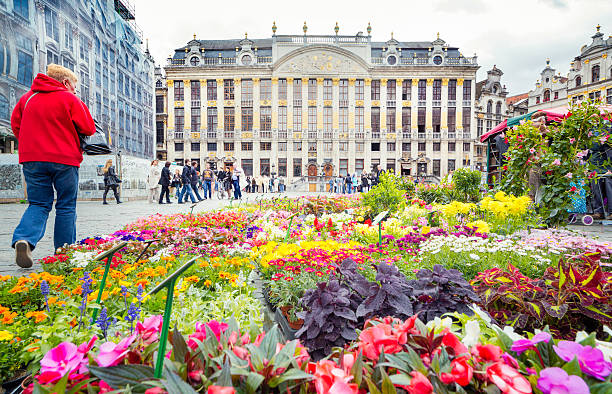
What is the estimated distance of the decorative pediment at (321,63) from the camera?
41.5 m

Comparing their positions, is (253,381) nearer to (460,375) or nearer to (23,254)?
(460,375)

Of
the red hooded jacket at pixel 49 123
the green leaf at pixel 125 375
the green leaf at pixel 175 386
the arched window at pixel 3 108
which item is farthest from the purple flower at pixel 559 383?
the arched window at pixel 3 108

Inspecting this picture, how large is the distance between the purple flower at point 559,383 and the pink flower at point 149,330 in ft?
3.55

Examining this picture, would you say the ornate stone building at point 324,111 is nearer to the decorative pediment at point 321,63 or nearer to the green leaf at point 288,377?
the decorative pediment at point 321,63

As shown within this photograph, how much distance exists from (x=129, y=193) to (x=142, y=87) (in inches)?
380

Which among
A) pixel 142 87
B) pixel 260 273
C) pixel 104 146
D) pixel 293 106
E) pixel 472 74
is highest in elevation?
pixel 472 74

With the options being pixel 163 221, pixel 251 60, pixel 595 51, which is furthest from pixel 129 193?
pixel 595 51

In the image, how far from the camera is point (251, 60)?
43.4 m

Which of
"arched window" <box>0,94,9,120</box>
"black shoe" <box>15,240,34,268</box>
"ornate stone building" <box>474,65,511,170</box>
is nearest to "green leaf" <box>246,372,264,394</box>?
"black shoe" <box>15,240,34,268</box>

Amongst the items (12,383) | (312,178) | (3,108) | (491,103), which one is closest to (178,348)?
(12,383)

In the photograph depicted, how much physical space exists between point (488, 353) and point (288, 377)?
0.58m

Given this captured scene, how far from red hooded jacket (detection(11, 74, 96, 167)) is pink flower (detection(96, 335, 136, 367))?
3.56 metres

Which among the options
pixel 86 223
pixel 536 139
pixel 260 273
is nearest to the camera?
pixel 260 273

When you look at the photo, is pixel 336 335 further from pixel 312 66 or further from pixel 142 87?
pixel 312 66
